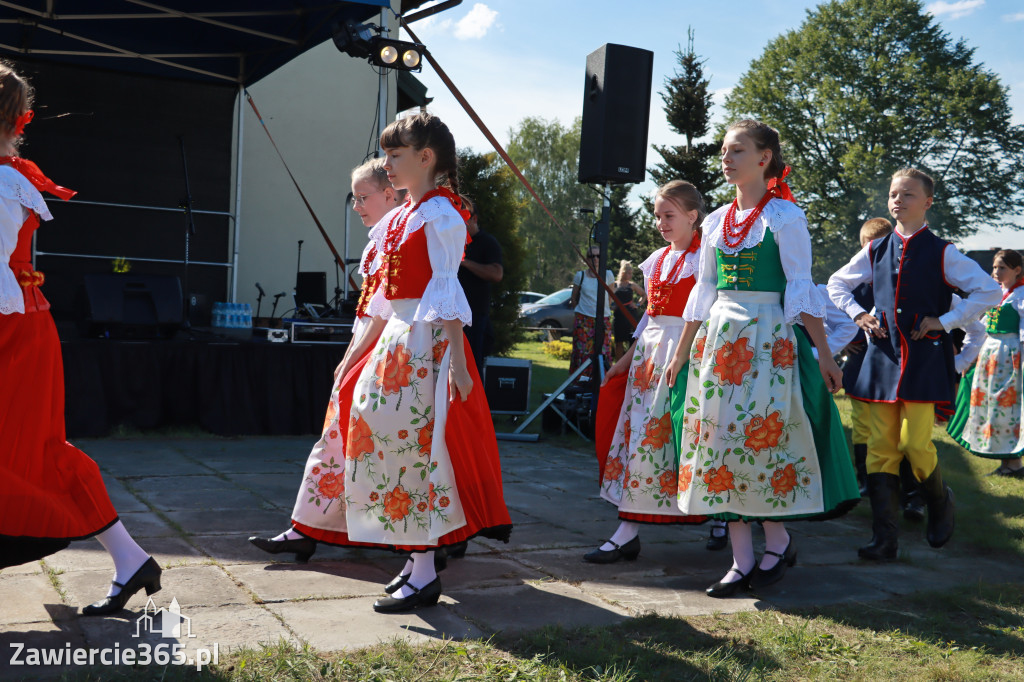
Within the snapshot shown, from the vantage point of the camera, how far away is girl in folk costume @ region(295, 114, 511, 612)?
273 centimetres

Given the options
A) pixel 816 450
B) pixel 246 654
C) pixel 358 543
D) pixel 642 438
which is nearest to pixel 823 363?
pixel 816 450

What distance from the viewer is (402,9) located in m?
12.0

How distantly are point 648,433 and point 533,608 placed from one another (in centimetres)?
95

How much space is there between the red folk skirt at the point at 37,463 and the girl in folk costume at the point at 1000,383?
5938 millimetres

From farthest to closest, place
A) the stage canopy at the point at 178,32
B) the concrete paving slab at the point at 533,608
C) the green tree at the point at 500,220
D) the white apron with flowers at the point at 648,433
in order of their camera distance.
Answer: the green tree at the point at 500,220 → the stage canopy at the point at 178,32 → the white apron with flowers at the point at 648,433 → the concrete paving slab at the point at 533,608

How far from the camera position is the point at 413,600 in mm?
2738

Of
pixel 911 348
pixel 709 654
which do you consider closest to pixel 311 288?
pixel 911 348

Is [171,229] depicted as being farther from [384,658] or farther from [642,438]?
[384,658]

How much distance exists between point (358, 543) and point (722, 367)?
1383mm

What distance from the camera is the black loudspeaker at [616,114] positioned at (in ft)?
20.2

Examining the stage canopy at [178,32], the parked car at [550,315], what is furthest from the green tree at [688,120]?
the stage canopy at [178,32]

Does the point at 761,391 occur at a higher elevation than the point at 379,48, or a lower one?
lower

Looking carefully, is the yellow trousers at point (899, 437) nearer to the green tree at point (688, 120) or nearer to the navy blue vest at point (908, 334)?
the navy blue vest at point (908, 334)

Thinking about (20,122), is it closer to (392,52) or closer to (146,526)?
(146,526)
